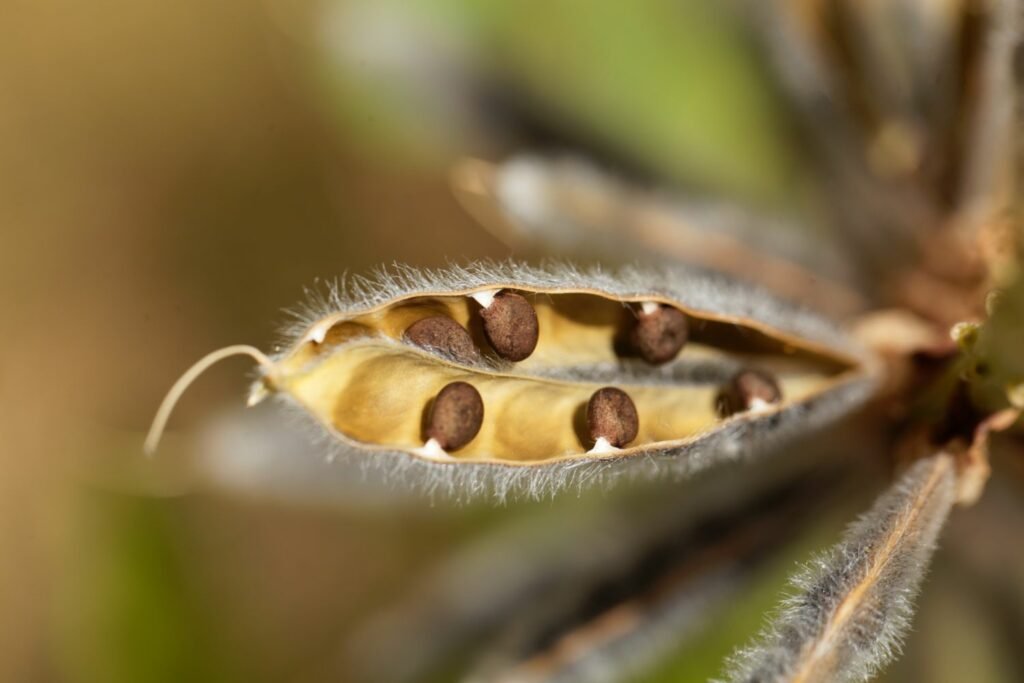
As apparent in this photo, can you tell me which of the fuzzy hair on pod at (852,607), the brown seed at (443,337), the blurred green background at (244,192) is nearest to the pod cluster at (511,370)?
the brown seed at (443,337)

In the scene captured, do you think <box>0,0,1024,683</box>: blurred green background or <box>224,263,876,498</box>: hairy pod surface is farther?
<box>0,0,1024,683</box>: blurred green background

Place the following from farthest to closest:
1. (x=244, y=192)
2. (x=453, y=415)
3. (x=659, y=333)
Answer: (x=244, y=192) < (x=659, y=333) < (x=453, y=415)

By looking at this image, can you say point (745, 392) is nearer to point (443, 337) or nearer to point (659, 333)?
point (659, 333)

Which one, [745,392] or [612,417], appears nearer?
[612,417]

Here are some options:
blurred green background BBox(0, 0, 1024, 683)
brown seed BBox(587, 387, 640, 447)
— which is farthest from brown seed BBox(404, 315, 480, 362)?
blurred green background BBox(0, 0, 1024, 683)

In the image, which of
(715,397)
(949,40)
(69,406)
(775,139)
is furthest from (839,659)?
(69,406)

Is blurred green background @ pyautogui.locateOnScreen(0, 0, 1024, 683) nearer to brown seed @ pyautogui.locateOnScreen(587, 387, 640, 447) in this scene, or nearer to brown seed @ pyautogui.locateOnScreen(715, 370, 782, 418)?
Result: brown seed @ pyautogui.locateOnScreen(715, 370, 782, 418)

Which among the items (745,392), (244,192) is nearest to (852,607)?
(745,392)
